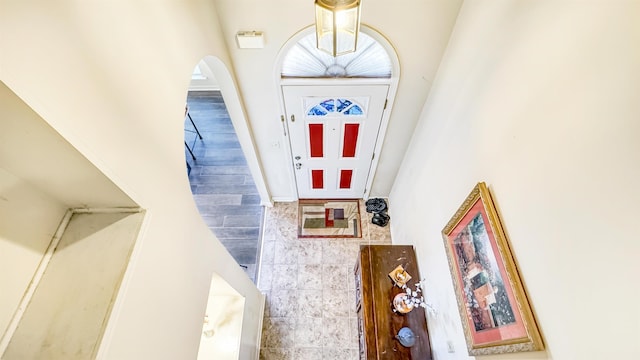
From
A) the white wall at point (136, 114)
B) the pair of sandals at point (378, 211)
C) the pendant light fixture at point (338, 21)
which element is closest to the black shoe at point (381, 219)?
the pair of sandals at point (378, 211)

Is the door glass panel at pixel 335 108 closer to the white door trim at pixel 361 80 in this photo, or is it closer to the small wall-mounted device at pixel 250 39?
the white door trim at pixel 361 80

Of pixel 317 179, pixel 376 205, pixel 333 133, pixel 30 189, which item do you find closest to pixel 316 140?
pixel 333 133

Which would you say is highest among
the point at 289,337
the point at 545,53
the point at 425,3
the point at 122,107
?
the point at 425,3

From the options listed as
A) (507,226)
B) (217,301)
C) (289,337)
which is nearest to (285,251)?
(289,337)

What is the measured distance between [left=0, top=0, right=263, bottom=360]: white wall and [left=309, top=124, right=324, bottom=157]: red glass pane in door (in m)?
1.58

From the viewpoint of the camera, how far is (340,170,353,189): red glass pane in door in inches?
148

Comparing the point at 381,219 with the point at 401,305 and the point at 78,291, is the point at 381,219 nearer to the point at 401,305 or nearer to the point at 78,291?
the point at 401,305

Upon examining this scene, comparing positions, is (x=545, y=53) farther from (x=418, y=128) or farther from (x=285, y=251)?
(x=285, y=251)

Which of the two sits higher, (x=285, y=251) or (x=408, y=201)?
(x=408, y=201)

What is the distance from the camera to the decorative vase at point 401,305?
2.21m

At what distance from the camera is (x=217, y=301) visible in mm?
2211

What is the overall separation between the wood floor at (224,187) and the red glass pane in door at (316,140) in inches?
52.1

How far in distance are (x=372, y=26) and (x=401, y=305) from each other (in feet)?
7.64

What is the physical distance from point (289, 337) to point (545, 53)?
10.6ft
